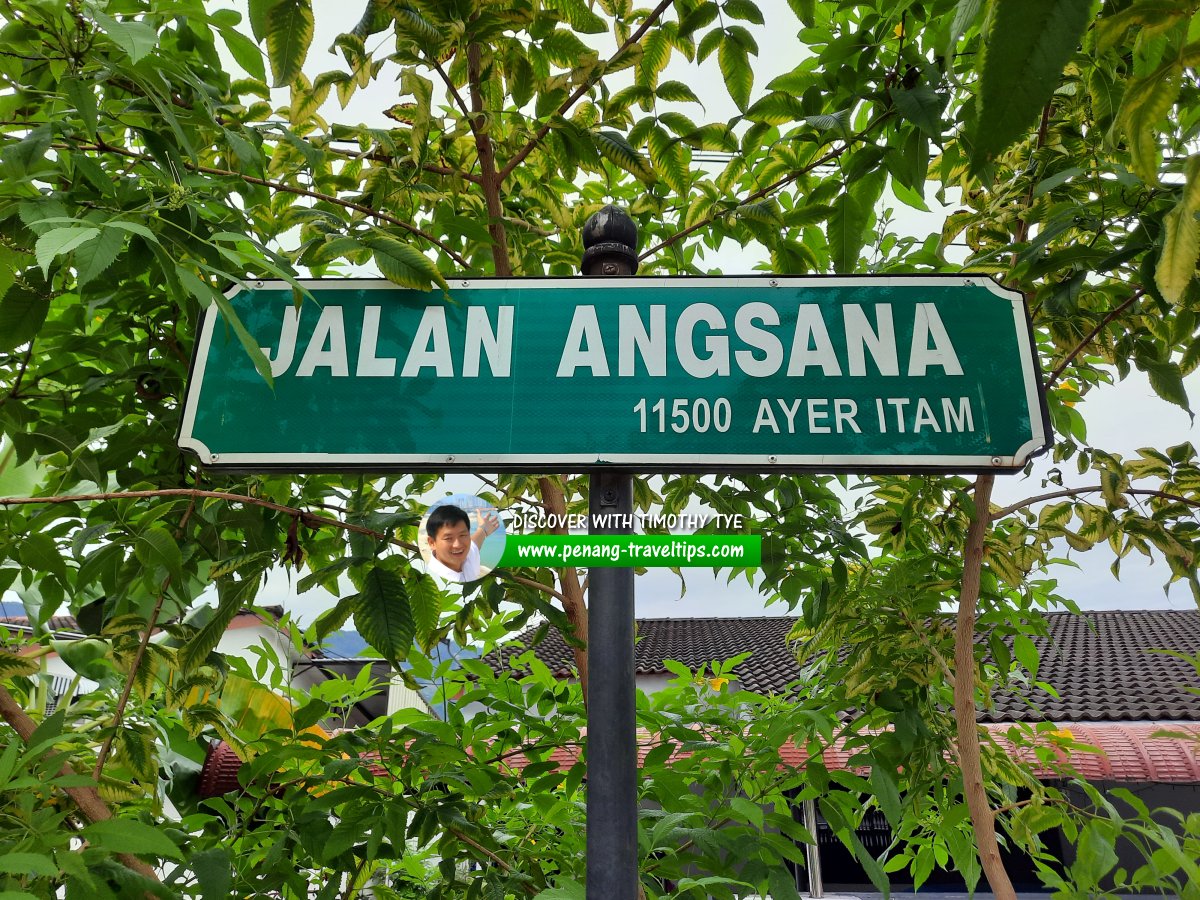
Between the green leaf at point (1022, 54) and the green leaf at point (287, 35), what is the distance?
93 cm

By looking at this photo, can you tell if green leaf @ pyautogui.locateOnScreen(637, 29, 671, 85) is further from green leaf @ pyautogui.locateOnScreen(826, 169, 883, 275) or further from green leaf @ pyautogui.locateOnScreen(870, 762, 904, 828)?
green leaf @ pyautogui.locateOnScreen(870, 762, 904, 828)

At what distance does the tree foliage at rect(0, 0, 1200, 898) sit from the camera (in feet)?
3.16

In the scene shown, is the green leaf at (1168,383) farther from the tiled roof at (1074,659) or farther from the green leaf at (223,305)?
the tiled roof at (1074,659)

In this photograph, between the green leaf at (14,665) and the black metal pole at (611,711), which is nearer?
the black metal pole at (611,711)

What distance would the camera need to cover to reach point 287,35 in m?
0.99

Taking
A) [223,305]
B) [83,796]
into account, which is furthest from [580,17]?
[83,796]

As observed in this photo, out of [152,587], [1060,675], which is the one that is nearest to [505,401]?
[152,587]

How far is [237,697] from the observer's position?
5.41 ft

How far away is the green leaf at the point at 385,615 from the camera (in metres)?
1.00

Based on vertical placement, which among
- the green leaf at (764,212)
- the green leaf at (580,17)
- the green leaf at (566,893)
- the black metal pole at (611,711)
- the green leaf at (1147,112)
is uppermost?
the green leaf at (580,17)

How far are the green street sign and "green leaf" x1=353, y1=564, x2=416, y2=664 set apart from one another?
0.24 meters

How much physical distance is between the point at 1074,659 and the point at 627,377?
1128 cm

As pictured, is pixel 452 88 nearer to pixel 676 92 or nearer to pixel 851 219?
pixel 676 92

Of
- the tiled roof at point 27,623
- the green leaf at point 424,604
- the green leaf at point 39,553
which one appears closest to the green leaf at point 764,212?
→ the green leaf at point 424,604
